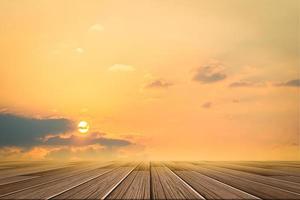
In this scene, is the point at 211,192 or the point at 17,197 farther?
the point at 211,192

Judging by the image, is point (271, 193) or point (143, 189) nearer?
point (271, 193)

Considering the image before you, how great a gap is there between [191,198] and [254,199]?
0.57 metres

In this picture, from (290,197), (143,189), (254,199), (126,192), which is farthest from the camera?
(143,189)

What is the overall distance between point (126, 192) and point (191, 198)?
0.77 metres

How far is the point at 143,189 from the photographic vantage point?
4184mm

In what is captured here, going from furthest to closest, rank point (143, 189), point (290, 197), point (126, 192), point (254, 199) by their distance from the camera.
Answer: point (143, 189) → point (126, 192) → point (290, 197) → point (254, 199)

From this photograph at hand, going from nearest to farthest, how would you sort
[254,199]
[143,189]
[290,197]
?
[254,199], [290,197], [143,189]

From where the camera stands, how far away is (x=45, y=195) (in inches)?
143

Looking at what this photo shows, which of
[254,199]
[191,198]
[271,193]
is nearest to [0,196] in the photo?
[191,198]

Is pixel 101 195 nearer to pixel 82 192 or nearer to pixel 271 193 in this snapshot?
pixel 82 192

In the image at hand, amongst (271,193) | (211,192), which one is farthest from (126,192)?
(271,193)

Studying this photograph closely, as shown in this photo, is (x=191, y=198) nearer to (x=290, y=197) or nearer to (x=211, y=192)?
(x=211, y=192)

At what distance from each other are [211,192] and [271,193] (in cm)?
62

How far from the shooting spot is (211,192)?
12.9 feet
